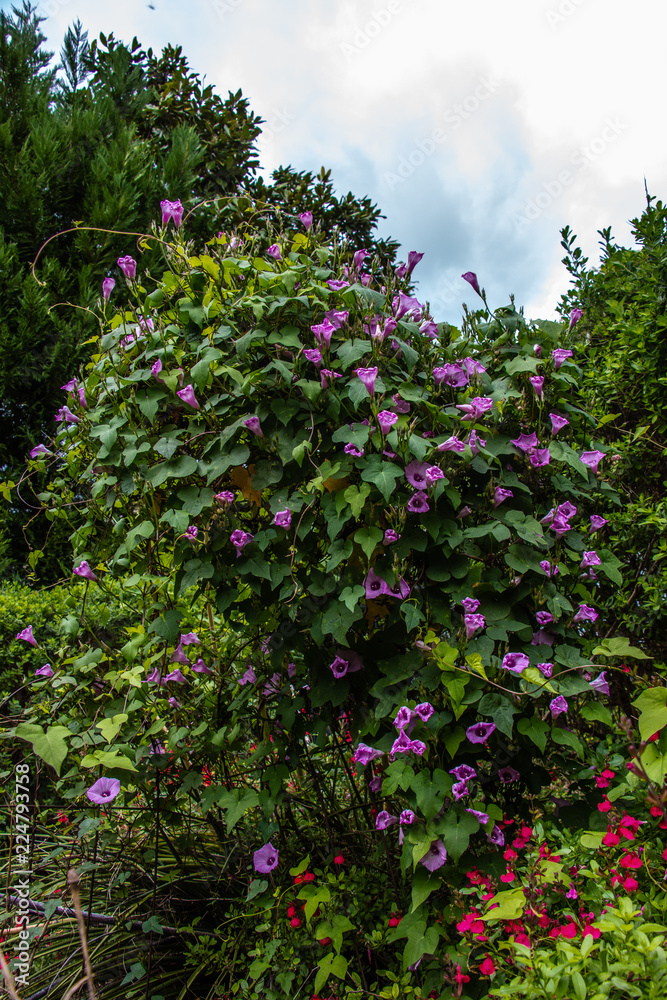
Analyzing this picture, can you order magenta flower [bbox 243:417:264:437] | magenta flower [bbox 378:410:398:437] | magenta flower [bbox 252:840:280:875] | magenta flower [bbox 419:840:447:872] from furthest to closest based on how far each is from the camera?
magenta flower [bbox 252:840:280:875] < magenta flower [bbox 243:417:264:437] < magenta flower [bbox 378:410:398:437] < magenta flower [bbox 419:840:447:872]

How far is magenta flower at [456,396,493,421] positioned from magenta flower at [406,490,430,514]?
24cm

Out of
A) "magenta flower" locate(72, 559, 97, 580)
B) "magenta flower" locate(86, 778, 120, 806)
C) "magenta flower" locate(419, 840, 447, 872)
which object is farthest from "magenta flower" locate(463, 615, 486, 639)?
"magenta flower" locate(72, 559, 97, 580)

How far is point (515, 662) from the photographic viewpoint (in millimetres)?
1551

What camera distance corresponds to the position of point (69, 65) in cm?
654

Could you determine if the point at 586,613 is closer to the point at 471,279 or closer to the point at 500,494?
the point at 500,494

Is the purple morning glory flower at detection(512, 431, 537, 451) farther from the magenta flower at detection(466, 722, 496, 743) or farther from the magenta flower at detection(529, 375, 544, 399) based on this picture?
the magenta flower at detection(466, 722, 496, 743)

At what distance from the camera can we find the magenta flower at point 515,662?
1530 millimetres

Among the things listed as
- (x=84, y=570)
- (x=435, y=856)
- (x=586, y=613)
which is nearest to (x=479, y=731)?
(x=435, y=856)

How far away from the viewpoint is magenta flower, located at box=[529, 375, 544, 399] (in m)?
1.77

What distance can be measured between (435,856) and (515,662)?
48 cm

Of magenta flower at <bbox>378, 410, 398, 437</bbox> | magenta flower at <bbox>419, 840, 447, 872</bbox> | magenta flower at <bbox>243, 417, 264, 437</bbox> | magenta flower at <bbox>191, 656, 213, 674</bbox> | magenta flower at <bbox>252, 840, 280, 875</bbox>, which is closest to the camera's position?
magenta flower at <bbox>419, 840, 447, 872</bbox>

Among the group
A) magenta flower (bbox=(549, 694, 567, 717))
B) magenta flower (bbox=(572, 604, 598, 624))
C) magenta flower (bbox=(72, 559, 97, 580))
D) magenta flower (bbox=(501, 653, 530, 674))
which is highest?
magenta flower (bbox=(572, 604, 598, 624))

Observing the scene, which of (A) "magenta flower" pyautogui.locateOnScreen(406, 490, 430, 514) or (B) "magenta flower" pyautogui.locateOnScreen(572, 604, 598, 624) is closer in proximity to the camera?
(A) "magenta flower" pyautogui.locateOnScreen(406, 490, 430, 514)

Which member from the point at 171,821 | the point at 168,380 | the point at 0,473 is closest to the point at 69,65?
the point at 0,473
